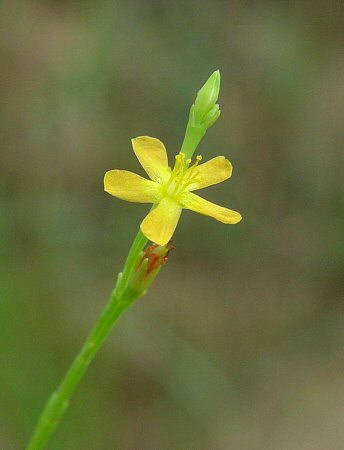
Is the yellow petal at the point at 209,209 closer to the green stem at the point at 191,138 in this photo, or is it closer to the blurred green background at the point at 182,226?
the green stem at the point at 191,138

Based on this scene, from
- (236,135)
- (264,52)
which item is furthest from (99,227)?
(264,52)

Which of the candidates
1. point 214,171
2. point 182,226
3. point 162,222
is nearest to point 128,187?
point 162,222

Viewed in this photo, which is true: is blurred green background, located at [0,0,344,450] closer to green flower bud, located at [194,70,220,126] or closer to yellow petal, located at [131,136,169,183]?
yellow petal, located at [131,136,169,183]

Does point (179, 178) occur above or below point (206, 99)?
below

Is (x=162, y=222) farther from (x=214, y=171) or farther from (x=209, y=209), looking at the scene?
(x=214, y=171)

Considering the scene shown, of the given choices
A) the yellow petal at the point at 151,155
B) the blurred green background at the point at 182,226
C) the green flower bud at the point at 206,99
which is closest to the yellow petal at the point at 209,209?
the yellow petal at the point at 151,155

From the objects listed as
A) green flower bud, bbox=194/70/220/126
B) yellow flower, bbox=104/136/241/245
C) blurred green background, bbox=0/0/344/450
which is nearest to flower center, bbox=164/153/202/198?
yellow flower, bbox=104/136/241/245
